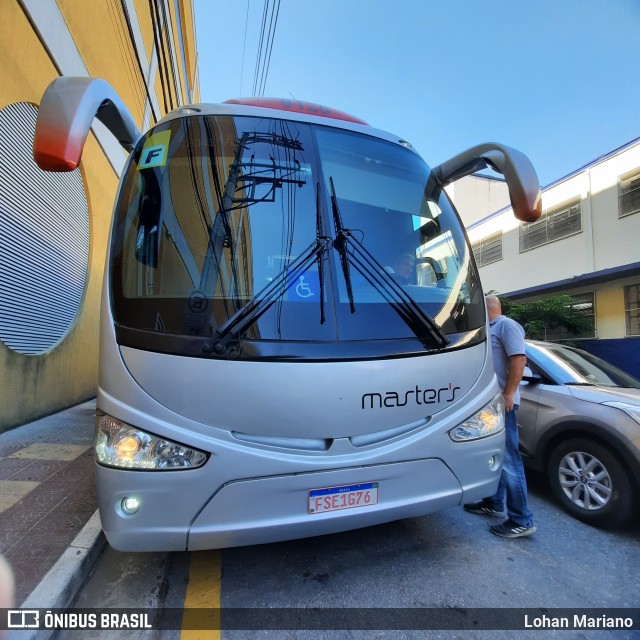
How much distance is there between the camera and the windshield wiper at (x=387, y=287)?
239 centimetres

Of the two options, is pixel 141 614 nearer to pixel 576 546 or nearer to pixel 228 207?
pixel 228 207

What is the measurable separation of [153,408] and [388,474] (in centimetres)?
126

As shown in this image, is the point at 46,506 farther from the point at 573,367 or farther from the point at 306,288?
the point at 573,367

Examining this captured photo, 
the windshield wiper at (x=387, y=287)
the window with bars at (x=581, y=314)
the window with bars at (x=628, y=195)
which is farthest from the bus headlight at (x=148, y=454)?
the window with bars at (x=628, y=195)

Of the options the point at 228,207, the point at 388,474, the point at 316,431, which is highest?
the point at 228,207

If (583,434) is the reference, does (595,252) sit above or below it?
above

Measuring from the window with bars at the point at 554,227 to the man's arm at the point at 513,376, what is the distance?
11.0 metres

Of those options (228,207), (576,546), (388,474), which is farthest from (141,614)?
(576,546)

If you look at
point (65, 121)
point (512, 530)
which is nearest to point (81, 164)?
point (65, 121)

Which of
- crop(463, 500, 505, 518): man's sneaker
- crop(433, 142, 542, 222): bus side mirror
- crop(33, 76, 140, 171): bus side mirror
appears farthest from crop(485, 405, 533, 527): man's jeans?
crop(33, 76, 140, 171): bus side mirror

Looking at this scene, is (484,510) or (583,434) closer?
(484,510)

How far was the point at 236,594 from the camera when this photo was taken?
2.31 metres

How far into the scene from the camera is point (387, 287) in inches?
95.7

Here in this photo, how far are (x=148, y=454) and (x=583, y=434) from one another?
11.5 feet
